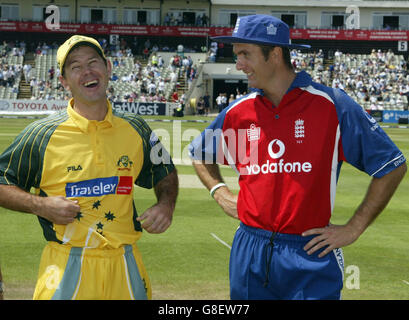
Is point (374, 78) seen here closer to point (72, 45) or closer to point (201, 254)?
point (201, 254)

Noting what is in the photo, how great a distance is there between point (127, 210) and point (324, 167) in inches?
53.1

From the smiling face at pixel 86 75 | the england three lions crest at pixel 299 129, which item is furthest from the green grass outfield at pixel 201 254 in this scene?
the smiling face at pixel 86 75

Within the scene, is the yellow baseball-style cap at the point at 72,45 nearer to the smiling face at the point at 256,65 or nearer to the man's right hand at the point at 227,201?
the smiling face at the point at 256,65

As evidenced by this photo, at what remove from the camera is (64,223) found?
13.2ft

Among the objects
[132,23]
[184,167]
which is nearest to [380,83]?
[132,23]

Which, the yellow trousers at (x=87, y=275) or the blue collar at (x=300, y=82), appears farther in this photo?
the blue collar at (x=300, y=82)

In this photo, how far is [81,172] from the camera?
161 inches

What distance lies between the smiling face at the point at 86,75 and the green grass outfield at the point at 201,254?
13.4ft

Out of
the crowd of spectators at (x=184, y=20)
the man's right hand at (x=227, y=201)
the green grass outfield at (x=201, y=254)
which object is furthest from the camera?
the crowd of spectators at (x=184, y=20)

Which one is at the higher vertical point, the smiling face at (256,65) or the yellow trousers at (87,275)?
the smiling face at (256,65)

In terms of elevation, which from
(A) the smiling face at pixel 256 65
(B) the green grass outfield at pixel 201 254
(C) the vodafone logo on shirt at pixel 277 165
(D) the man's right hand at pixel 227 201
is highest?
(A) the smiling face at pixel 256 65

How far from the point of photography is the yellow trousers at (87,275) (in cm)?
399
